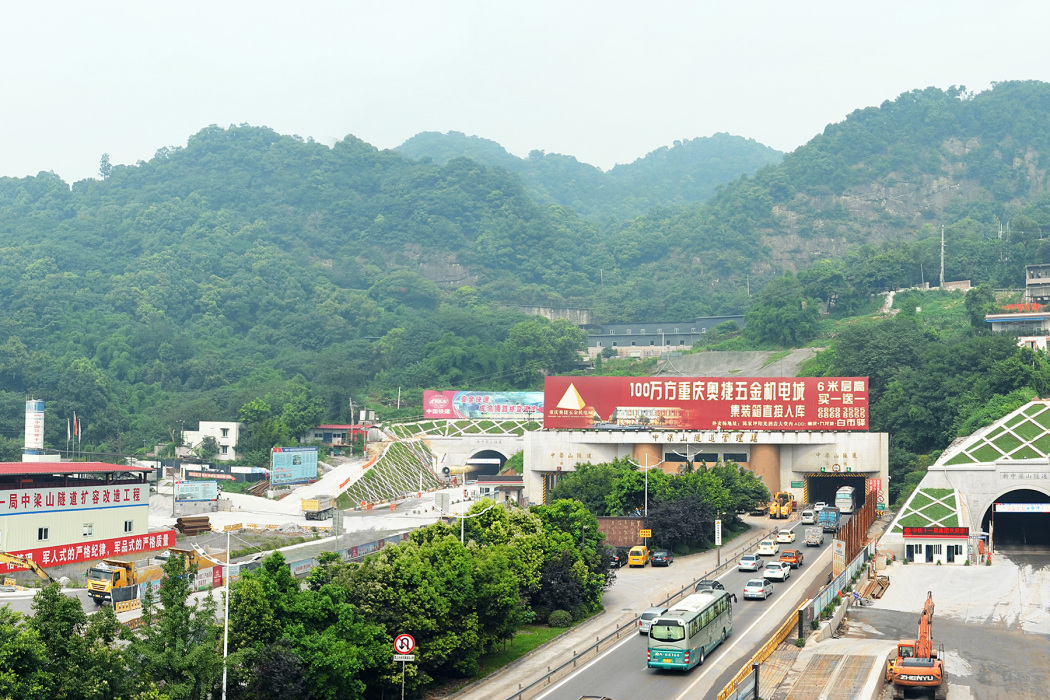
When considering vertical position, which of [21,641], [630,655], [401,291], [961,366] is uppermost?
[401,291]

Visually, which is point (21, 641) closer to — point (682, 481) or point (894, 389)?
point (682, 481)

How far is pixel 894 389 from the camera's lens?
109125 millimetres

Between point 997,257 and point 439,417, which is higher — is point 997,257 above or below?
above

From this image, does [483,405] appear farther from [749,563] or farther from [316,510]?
[749,563]

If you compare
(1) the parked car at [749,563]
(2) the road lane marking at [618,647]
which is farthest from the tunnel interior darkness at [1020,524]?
(2) the road lane marking at [618,647]

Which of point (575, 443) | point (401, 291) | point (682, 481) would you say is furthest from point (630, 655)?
point (401, 291)

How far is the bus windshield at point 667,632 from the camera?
38.7 metres

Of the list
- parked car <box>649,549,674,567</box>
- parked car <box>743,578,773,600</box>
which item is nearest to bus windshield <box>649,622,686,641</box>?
parked car <box>743,578,773,600</box>

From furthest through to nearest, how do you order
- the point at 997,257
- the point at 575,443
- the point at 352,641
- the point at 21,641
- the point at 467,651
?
1. the point at 997,257
2. the point at 575,443
3. the point at 467,651
4. the point at 352,641
5. the point at 21,641

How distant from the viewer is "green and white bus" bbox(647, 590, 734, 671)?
38.7 m

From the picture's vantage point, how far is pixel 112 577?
48906mm

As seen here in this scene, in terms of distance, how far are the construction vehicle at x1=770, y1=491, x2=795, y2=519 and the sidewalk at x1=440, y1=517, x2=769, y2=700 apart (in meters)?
20.8

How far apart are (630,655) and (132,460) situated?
88.0 meters

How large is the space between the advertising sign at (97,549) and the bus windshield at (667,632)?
32.7 meters
